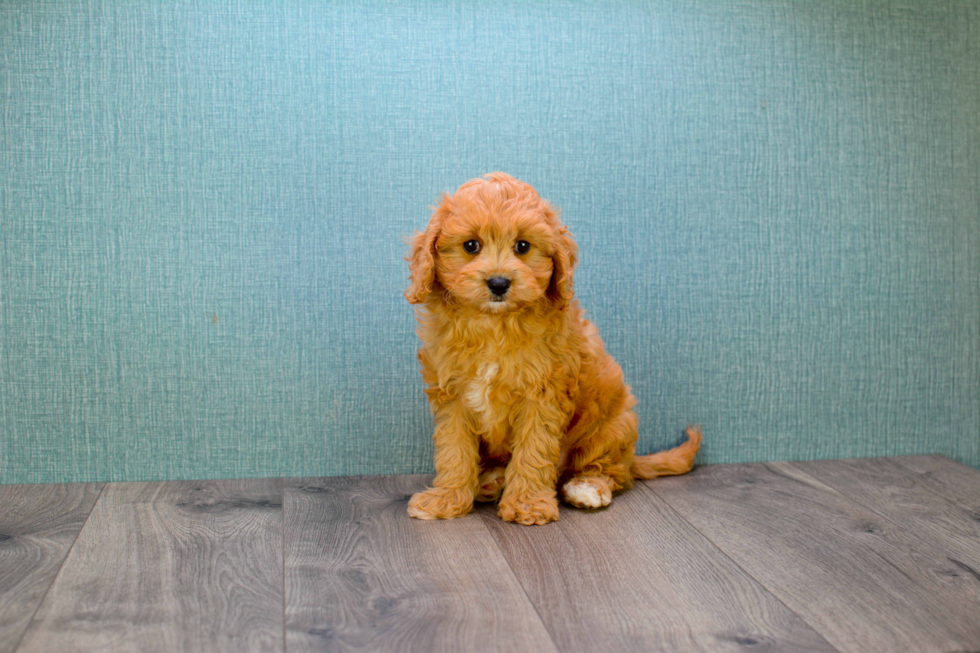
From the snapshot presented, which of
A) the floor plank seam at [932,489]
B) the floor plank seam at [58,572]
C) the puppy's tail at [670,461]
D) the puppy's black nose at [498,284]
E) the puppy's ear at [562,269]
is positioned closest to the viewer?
the floor plank seam at [58,572]

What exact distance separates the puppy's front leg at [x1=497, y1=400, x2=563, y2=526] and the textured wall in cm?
47

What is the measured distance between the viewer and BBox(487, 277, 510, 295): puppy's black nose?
6.17 feet

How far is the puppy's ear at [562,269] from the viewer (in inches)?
78.5

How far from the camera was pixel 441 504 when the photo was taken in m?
2.09

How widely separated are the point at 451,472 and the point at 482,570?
0.40 meters

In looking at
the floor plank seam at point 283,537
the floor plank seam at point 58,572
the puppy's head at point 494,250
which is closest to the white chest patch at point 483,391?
the puppy's head at point 494,250

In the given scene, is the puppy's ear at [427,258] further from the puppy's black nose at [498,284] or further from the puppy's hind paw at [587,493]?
the puppy's hind paw at [587,493]

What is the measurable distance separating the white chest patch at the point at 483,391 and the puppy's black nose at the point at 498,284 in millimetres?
235

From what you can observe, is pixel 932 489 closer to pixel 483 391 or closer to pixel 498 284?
pixel 483 391

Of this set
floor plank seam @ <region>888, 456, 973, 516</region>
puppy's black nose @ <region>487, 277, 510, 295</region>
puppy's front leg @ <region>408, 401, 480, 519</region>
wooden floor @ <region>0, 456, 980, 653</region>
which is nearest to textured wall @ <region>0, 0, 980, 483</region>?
floor plank seam @ <region>888, 456, 973, 516</region>

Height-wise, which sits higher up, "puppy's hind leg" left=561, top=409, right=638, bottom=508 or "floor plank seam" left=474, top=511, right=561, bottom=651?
"puppy's hind leg" left=561, top=409, right=638, bottom=508

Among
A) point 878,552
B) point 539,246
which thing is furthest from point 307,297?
point 878,552

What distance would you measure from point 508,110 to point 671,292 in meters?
0.77

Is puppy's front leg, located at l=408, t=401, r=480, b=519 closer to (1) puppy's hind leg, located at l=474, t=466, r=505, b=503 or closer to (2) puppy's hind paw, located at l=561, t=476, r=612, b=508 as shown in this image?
(1) puppy's hind leg, located at l=474, t=466, r=505, b=503
